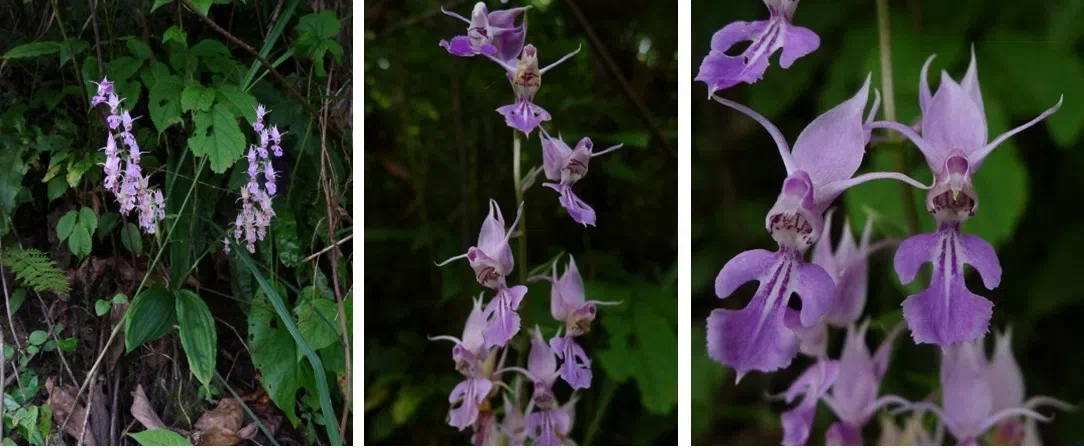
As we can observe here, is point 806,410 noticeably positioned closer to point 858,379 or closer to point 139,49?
point 858,379

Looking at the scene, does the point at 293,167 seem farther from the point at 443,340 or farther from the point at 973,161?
the point at 973,161

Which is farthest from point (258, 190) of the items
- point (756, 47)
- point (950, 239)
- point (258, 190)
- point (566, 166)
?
point (950, 239)

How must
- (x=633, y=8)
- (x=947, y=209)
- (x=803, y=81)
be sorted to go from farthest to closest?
(x=633, y=8)
(x=803, y=81)
(x=947, y=209)

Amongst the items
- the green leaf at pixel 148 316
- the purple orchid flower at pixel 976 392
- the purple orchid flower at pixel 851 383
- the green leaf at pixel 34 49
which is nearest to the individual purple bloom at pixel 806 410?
the purple orchid flower at pixel 851 383

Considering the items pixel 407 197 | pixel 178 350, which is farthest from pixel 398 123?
pixel 178 350

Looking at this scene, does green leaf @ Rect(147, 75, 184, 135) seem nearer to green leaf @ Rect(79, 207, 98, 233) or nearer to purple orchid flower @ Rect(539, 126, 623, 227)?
green leaf @ Rect(79, 207, 98, 233)
